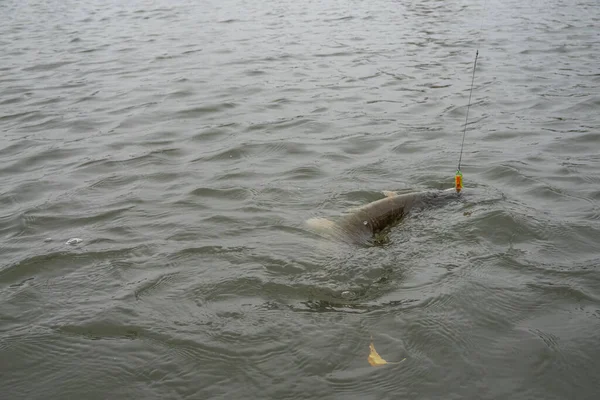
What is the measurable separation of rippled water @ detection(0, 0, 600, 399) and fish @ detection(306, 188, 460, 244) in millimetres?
113

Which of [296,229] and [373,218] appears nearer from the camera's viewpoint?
[373,218]

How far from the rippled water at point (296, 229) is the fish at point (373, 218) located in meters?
0.11

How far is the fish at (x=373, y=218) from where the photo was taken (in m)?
5.06

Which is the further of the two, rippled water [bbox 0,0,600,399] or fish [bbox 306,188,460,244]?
fish [bbox 306,188,460,244]

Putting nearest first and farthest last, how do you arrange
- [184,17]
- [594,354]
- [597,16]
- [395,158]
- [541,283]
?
1. [594,354]
2. [541,283]
3. [395,158]
4. [597,16]
5. [184,17]

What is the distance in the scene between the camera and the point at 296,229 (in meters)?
5.33

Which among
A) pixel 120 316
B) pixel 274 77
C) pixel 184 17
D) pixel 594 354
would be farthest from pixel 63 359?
pixel 184 17

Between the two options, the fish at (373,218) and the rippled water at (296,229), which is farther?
the fish at (373,218)

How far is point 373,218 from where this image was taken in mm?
5184

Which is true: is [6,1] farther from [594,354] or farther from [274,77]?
[594,354]

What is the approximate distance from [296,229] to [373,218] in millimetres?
656

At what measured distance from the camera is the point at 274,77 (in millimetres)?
10500

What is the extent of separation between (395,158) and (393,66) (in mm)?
4380

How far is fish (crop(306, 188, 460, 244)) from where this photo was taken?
5.06 meters
